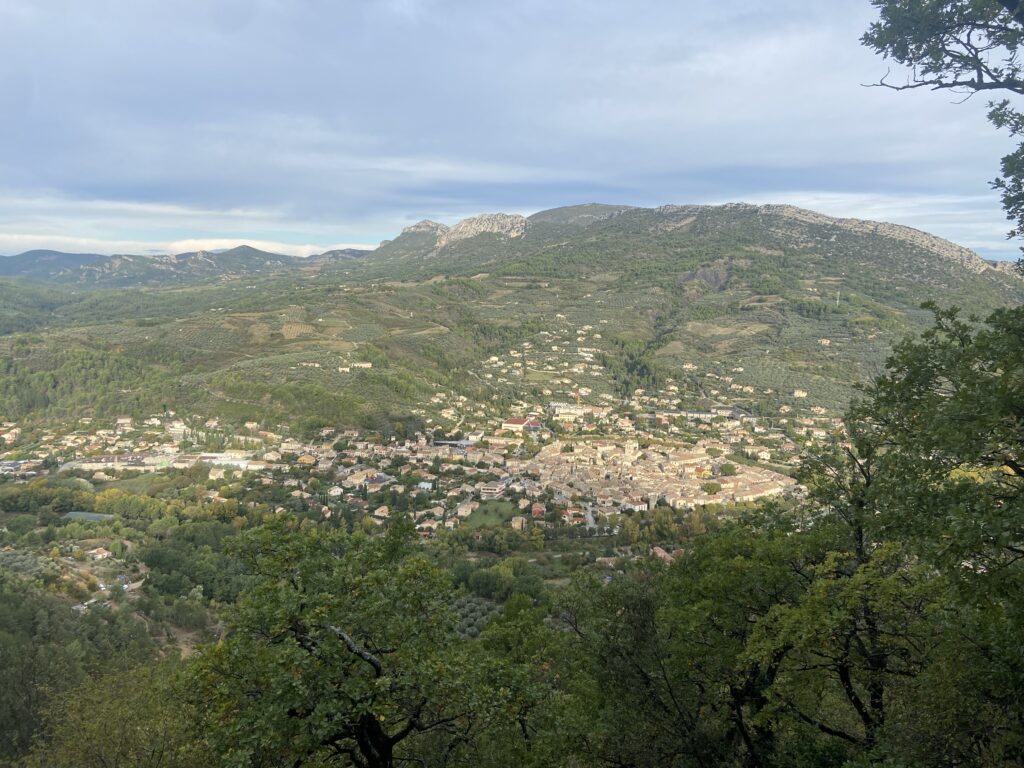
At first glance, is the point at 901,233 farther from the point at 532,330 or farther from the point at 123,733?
the point at 123,733

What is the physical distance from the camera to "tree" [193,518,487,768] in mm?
4625

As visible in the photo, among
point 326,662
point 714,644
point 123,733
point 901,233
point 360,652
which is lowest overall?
point 123,733

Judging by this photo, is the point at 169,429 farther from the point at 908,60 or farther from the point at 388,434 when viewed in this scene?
Result: the point at 908,60

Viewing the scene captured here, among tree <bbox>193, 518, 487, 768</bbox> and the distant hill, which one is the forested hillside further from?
the distant hill

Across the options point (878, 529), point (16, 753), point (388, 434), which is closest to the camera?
point (878, 529)

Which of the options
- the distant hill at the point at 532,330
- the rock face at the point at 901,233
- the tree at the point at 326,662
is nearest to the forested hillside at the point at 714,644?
the tree at the point at 326,662

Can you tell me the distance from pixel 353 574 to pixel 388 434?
181 ft

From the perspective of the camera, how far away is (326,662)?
4.96 meters

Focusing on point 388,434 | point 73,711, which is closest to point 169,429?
point 388,434

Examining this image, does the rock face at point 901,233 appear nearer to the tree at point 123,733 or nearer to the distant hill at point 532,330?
the distant hill at point 532,330

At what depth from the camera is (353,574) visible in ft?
18.6

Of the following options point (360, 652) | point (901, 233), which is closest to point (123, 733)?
point (360, 652)

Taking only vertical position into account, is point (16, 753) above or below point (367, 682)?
below

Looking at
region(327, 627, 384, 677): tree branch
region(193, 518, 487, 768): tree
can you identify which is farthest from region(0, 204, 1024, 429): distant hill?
region(327, 627, 384, 677): tree branch
